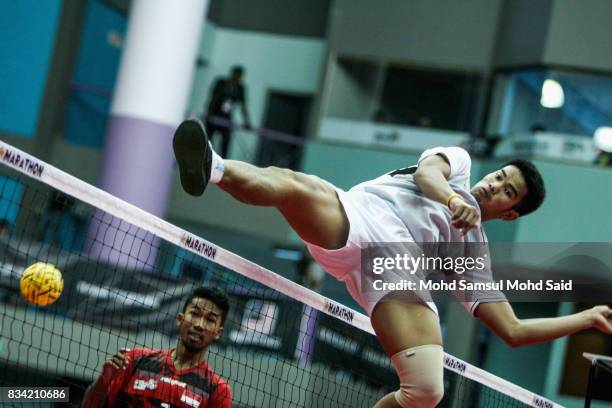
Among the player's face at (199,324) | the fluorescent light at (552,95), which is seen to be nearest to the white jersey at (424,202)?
the player's face at (199,324)

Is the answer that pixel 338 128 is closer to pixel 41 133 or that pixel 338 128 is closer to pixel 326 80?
pixel 326 80

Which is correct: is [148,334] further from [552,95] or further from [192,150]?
[552,95]

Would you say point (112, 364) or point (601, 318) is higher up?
point (601, 318)

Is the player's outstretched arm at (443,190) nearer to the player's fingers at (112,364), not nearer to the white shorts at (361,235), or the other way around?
the white shorts at (361,235)

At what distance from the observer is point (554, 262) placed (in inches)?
249

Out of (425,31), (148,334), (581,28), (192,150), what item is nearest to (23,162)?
(192,150)

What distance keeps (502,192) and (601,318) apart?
2.73ft

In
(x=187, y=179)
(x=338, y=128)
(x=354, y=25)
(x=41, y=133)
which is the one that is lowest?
(x=187, y=179)

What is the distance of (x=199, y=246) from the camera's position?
5.64 metres

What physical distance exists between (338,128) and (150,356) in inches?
584

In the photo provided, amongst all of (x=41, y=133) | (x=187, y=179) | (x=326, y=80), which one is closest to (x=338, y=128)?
(x=326, y=80)

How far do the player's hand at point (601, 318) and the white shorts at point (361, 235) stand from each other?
81 centimetres

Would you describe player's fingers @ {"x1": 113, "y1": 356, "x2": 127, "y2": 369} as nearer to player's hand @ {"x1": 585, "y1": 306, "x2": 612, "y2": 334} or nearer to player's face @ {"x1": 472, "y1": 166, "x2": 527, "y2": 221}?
player's face @ {"x1": 472, "y1": 166, "x2": 527, "y2": 221}

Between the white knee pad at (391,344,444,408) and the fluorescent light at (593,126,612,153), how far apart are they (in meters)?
13.2
